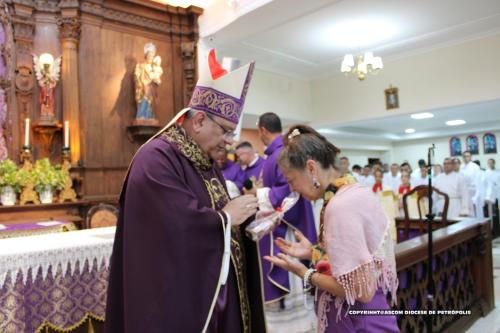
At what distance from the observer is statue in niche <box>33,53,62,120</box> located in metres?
5.26

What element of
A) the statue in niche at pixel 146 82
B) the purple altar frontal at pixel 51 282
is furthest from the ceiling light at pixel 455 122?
the purple altar frontal at pixel 51 282

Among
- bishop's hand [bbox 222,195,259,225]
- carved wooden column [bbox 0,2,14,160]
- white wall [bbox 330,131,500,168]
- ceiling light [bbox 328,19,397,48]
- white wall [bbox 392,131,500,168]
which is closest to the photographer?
bishop's hand [bbox 222,195,259,225]

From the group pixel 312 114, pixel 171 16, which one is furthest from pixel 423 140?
pixel 171 16

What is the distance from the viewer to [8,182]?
4660 mm

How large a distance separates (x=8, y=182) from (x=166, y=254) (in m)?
3.96

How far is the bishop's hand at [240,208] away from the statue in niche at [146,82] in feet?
14.8

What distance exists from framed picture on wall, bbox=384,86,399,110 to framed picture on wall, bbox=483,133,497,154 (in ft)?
30.0

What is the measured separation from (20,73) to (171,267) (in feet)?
15.9

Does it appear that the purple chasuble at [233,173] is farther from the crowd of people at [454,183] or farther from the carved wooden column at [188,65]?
the crowd of people at [454,183]

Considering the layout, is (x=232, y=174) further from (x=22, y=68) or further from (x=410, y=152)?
(x=410, y=152)

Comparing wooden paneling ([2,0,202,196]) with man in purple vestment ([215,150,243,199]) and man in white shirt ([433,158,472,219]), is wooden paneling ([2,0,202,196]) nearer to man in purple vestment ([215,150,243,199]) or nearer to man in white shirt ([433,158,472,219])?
man in purple vestment ([215,150,243,199])

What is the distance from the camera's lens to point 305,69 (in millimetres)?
9336

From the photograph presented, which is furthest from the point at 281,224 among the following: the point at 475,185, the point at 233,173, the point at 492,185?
the point at 492,185

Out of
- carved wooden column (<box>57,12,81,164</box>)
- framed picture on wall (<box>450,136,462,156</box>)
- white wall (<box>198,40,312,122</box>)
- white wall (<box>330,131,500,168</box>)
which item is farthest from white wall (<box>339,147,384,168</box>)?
carved wooden column (<box>57,12,81,164</box>)
